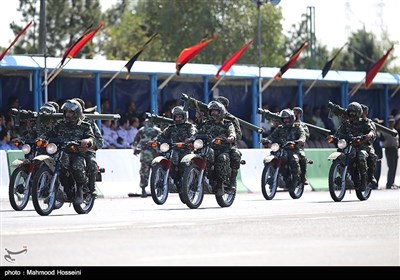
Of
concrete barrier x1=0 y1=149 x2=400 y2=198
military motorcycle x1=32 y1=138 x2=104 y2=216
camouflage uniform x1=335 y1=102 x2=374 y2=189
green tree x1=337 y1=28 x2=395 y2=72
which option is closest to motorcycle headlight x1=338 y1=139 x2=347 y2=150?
camouflage uniform x1=335 y1=102 x2=374 y2=189

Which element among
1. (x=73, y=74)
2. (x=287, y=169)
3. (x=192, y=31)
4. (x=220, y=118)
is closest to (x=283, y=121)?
(x=287, y=169)

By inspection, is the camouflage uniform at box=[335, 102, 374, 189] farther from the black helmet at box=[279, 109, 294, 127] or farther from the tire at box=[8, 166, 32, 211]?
the tire at box=[8, 166, 32, 211]

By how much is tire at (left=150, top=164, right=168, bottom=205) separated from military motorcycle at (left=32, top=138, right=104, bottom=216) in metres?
2.66

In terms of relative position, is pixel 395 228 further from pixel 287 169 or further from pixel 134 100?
pixel 134 100

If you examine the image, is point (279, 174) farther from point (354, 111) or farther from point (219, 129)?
point (219, 129)

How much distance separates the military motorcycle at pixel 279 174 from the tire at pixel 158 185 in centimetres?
338

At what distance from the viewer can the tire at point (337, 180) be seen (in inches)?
1032

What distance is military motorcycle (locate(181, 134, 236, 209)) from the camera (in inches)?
925

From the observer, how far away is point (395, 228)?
1781 centimetres

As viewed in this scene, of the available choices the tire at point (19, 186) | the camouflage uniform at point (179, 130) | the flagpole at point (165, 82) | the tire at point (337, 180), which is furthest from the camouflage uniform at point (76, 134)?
the flagpole at point (165, 82)

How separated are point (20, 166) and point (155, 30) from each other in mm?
59854

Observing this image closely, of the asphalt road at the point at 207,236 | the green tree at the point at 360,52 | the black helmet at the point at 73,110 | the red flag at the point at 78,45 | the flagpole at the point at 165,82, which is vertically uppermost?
the green tree at the point at 360,52

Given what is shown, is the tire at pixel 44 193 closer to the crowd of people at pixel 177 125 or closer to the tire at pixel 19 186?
the tire at pixel 19 186

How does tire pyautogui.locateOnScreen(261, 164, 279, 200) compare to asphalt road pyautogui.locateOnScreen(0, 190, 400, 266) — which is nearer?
asphalt road pyautogui.locateOnScreen(0, 190, 400, 266)
